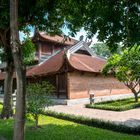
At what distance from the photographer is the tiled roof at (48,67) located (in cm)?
2446

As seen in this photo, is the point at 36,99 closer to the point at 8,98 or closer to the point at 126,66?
the point at 8,98

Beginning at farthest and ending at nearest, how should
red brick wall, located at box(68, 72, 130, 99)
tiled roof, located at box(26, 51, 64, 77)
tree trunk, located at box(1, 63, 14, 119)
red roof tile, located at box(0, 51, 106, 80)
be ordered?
tiled roof, located at box(26, 51, 64, 77) < red roof tile, located at box(0, 51, 106, 80) < red brick wall, located at box(68, 72, 130, 99) < tree trunk, located at box(1, 63, 14, 119)

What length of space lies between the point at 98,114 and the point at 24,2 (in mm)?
9462

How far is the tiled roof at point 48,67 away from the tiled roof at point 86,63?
3.86ft

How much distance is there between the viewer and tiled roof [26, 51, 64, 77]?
24.5 meters

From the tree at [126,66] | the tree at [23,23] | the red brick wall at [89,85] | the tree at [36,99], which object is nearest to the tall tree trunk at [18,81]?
the tree at [23,23]

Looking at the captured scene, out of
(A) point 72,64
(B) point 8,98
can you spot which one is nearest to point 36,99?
(B) point 8,98

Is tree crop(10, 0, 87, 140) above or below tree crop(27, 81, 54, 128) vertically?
above

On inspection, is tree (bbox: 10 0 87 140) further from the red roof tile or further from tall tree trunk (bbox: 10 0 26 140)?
the red roof tile

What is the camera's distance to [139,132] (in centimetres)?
1130

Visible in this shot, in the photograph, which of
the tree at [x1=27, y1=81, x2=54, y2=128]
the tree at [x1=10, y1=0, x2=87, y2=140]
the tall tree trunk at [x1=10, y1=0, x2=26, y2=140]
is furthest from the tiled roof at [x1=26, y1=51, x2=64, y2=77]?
the tall tree trunk at [x1=10, y1=0, x2=26, y2=140]

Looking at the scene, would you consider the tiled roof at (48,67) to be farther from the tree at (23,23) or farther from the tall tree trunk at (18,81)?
the tall tree trunk at (18,81)

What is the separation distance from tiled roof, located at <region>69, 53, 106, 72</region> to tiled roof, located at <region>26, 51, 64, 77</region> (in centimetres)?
118

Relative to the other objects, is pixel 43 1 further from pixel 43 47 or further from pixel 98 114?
pixel 43 47
